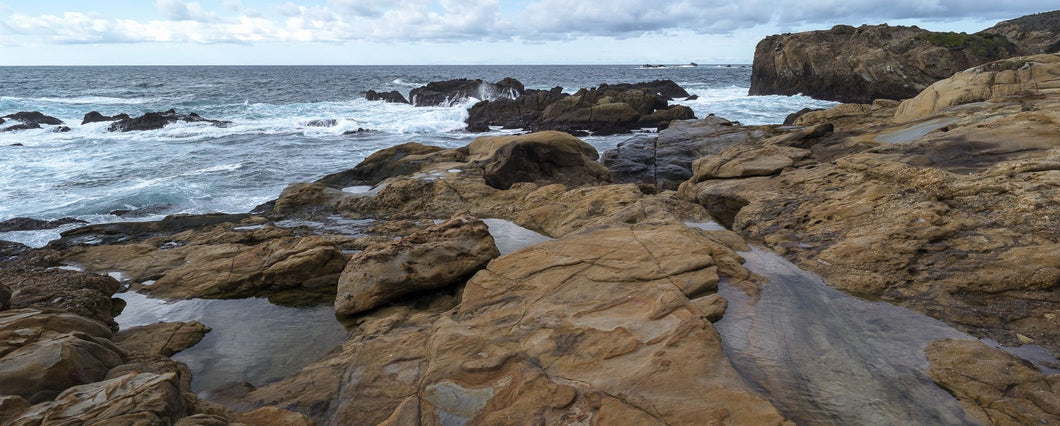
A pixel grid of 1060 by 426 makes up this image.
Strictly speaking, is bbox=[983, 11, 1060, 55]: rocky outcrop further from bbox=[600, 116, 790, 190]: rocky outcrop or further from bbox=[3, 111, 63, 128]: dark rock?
bbox=[3, 111, 63, 128]: dark rock

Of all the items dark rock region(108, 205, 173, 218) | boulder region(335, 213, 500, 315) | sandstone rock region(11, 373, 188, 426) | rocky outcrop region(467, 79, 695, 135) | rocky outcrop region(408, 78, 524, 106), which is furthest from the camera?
rocky outcrop region(408, 78, 524, 106)

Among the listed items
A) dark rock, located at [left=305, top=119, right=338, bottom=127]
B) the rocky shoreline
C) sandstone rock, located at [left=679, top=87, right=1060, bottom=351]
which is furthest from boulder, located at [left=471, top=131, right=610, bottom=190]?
dark rock, located at [left=305, top=119, right=338, bottom=127]

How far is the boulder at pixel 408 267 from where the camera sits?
6324 millimetres

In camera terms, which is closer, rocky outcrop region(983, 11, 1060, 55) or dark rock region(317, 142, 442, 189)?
dark rock region(317, 142, 442, 189)

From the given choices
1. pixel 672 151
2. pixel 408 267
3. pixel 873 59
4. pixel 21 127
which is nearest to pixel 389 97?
pixel 21 127

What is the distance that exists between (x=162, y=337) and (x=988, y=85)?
617 inches

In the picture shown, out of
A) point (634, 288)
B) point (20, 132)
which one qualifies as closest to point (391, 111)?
point (20, 132)

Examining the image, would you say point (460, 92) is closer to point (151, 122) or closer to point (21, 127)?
point (151, 122)

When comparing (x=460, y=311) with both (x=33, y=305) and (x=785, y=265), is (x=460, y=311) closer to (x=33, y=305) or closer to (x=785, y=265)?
(x=785, y=265)

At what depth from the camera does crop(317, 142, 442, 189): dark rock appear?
1439 centimetres

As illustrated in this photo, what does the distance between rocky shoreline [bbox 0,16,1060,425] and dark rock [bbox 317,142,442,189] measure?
10.1 ft

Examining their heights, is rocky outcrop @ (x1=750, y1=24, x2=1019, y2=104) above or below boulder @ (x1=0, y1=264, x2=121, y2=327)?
above

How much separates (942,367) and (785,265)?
222 cm

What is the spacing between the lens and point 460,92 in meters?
42.5
